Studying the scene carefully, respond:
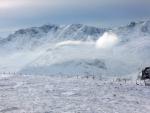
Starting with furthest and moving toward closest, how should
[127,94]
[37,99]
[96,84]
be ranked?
[96,84], [127,94], [37,99]

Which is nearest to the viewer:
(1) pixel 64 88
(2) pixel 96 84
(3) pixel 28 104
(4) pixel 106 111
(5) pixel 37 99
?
(4) pixel 106 111

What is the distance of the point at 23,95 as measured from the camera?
32375 mm

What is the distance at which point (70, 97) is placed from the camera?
3103 centimetres

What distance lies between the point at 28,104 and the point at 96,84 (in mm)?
10233

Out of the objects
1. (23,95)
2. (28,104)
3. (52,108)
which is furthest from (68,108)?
(23,95)

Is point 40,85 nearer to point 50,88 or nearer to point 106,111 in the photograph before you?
point 50,88

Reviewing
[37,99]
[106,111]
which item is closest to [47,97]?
[37,99]

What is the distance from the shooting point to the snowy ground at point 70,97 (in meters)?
27.2

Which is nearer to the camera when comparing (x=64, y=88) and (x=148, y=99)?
(x=148, y=99)

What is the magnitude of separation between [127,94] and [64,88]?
557cm

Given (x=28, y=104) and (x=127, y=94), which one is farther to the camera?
(x=127, y=94)

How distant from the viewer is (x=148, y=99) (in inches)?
1204

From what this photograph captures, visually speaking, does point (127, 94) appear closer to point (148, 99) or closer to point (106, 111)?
point (148, 99)

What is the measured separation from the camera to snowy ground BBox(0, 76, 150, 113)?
27.2 meters
